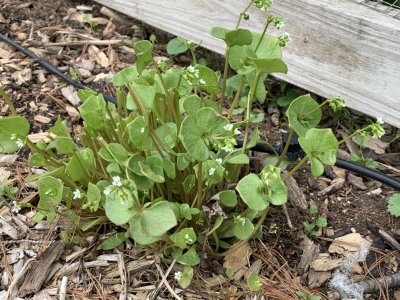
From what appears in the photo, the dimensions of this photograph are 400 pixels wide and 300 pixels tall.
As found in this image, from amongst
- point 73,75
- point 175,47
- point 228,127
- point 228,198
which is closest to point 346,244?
point 228,198

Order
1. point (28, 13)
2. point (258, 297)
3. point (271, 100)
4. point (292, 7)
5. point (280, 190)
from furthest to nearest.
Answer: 1. point (28, 13)
2. point (271, 100)
3. point (292, 7)
4. point (258, 297)
5. point (280, 190)

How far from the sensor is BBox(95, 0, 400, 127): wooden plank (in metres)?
1.69

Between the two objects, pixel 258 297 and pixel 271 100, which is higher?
pixel 271 100

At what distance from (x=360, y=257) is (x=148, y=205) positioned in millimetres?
748

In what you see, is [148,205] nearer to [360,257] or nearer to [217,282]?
[217,282]

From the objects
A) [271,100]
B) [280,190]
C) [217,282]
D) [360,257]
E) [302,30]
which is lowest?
[217,282]

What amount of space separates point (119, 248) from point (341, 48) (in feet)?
3.60

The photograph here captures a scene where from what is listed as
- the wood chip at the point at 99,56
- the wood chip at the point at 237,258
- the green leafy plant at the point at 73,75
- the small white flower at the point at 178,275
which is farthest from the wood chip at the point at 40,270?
the wood chip at the point at 99,56

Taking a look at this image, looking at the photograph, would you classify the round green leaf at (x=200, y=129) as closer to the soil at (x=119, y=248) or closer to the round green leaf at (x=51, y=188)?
the round green leaf at (x=51, y=188)

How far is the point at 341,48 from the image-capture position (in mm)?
A: 1772

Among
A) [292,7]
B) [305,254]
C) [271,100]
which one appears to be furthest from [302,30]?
[305,254]

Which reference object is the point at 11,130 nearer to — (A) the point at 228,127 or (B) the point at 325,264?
(A) the point at 228,127

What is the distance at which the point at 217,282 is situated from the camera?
1.44 meters

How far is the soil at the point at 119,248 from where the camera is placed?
145cm
